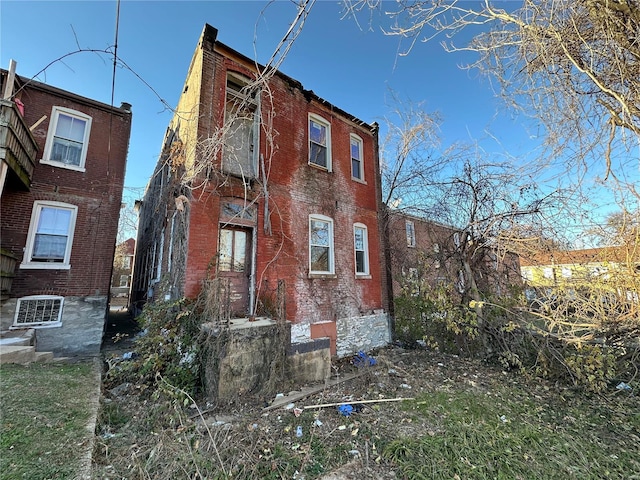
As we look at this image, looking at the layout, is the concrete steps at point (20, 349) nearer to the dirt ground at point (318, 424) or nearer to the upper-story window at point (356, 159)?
the dirt ground at point (318, 424)

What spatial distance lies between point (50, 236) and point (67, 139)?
10.5 feet

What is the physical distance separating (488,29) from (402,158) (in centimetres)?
824

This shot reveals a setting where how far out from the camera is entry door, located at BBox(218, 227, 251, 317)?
7.23 metres

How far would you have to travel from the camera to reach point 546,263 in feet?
20.7

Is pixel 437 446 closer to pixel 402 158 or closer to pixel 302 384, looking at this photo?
pixel 302 384

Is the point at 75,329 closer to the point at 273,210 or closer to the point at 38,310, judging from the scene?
the point at 38,310

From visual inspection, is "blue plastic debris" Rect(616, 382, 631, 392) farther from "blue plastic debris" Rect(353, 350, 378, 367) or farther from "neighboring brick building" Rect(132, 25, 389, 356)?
"neighboring brick building" Rect(132, 25, 389, 356)

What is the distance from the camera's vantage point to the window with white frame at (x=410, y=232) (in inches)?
741

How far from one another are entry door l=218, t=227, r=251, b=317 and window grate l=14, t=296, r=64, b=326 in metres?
5.55

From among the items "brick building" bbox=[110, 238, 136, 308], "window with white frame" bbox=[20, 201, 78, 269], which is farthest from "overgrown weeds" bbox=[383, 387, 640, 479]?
"brick building" bbox=[110, 238, 136, 308]

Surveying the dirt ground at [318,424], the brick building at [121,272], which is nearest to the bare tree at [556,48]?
the dirt ground at [318,424]

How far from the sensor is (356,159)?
11430 mm

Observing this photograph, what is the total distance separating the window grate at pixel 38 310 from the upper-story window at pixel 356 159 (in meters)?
10.5

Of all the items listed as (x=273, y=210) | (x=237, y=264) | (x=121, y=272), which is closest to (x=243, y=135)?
(x=273, y=210)
